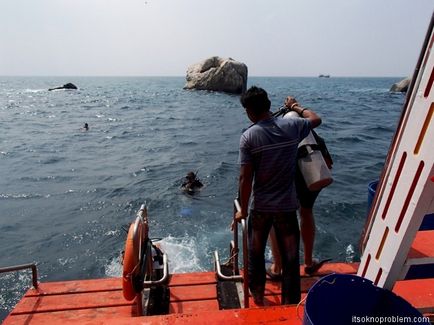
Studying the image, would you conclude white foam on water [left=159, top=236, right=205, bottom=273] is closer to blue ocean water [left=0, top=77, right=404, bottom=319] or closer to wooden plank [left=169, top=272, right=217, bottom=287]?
blue ocean water [left=0, top=77, right=404, bottom=319]

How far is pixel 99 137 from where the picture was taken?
22.8 metres

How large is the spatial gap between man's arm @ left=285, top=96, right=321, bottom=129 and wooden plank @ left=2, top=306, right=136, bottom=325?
8.76 ft

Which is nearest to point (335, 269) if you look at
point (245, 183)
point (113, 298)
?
point (245, 183)

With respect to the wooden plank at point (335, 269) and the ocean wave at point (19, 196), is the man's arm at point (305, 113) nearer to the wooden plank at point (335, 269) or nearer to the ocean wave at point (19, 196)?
the wooden plank at point (335, 269)

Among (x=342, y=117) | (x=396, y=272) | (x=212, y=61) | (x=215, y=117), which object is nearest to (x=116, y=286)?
(x=396, y=272)

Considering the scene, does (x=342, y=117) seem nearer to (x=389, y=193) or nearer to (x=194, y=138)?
(x=194, y=138)

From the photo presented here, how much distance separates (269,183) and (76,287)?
2.67 metres

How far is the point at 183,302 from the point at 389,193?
259 cm

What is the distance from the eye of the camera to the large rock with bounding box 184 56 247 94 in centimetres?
5306

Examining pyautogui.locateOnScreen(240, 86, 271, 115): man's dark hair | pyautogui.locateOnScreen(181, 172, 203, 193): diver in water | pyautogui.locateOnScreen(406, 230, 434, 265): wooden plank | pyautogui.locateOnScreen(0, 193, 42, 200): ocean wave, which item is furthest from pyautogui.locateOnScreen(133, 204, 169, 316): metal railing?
pyautogui.locateOnScreen(0, 193, 42, 200): ocean wave

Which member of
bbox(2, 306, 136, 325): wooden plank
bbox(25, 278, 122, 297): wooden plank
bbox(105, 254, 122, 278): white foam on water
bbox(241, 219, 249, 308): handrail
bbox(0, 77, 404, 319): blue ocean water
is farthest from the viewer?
bbox(0, 77, 404, 319): blue ocean water

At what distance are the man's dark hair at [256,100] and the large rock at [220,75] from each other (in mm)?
51017

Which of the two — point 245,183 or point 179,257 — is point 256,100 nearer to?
point 245,183

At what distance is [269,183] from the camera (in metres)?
3.26
